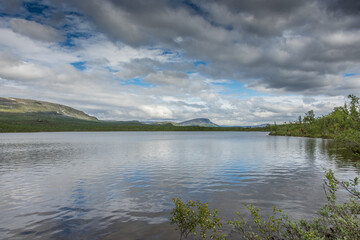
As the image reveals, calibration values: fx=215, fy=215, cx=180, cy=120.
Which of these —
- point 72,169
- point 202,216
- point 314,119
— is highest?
point 314,119

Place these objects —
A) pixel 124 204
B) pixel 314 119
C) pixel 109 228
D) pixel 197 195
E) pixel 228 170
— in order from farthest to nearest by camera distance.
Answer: pixel 314 119 < pixel 228 170 < pixel 197 195 < pixel 124 204 < pixel 109 228

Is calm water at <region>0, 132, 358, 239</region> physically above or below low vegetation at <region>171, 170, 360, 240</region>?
below

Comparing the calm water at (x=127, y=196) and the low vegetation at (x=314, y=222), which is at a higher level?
the low vegetation at (x=314, y=222)

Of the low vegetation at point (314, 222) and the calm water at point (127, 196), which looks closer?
the low vegetation at point (314, 222)

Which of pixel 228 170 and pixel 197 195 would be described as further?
pixel 228 170

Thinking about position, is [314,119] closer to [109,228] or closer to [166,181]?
[166,181]

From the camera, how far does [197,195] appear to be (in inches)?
898

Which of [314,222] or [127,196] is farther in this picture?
[127,196]

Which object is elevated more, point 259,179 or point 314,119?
point 314,119

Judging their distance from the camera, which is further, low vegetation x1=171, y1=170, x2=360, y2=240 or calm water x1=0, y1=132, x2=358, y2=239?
calm water x1=0, y1=132, x2=358, y2=239

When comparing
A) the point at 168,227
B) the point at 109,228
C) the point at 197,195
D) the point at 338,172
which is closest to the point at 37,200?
the point at 109,228

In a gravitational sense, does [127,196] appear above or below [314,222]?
below

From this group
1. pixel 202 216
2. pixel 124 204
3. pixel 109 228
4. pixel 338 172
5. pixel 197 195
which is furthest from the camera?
pixel 338 172

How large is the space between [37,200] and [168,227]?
48.0ft
